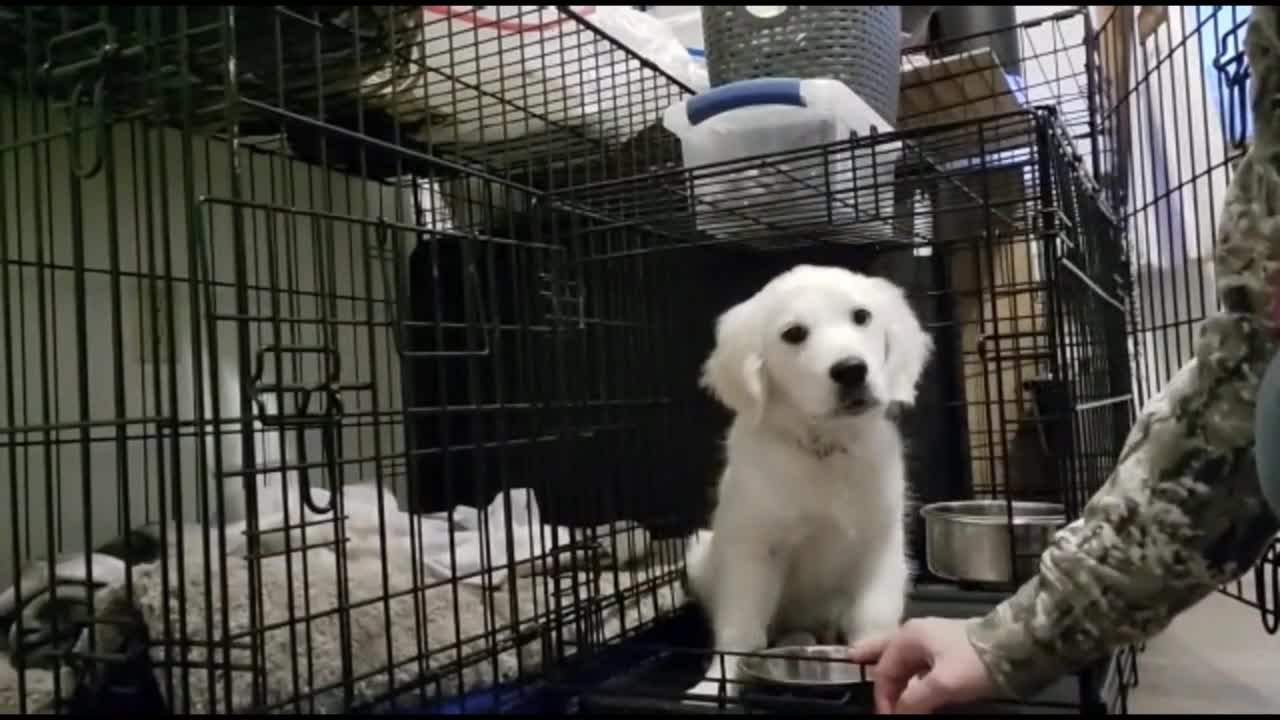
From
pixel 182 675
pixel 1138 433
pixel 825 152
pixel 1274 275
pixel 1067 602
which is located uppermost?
pixel 825 152

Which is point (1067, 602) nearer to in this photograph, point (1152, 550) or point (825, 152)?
point (1152, 550)

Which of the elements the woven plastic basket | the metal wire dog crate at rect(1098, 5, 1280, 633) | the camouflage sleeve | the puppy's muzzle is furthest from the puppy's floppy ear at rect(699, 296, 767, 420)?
the metal wire dog crate at rect(1098, 5, 1280, 633)

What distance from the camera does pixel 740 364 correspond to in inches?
61.5

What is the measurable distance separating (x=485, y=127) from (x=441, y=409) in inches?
43.7

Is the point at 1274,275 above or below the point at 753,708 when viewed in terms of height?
above

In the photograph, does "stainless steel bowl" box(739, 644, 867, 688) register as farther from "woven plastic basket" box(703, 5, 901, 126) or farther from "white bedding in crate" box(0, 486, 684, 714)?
"woven plastic basket" box(703, 5, 901, 126)

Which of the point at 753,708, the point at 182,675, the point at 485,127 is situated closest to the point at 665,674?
the point at 753,708

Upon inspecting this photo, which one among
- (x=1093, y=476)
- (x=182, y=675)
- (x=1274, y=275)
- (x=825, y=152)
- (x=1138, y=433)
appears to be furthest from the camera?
(x=1093, y=476)

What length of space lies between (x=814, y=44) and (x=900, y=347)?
626 millimetres

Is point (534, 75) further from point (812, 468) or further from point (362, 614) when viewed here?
point (362, 614)

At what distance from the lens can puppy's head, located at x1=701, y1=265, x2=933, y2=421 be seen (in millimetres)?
1455

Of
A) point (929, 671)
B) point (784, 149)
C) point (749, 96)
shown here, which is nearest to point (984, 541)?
point (784, 149)

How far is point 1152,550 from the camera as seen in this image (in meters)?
0.70

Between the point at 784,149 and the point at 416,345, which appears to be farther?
the point at 416,345
